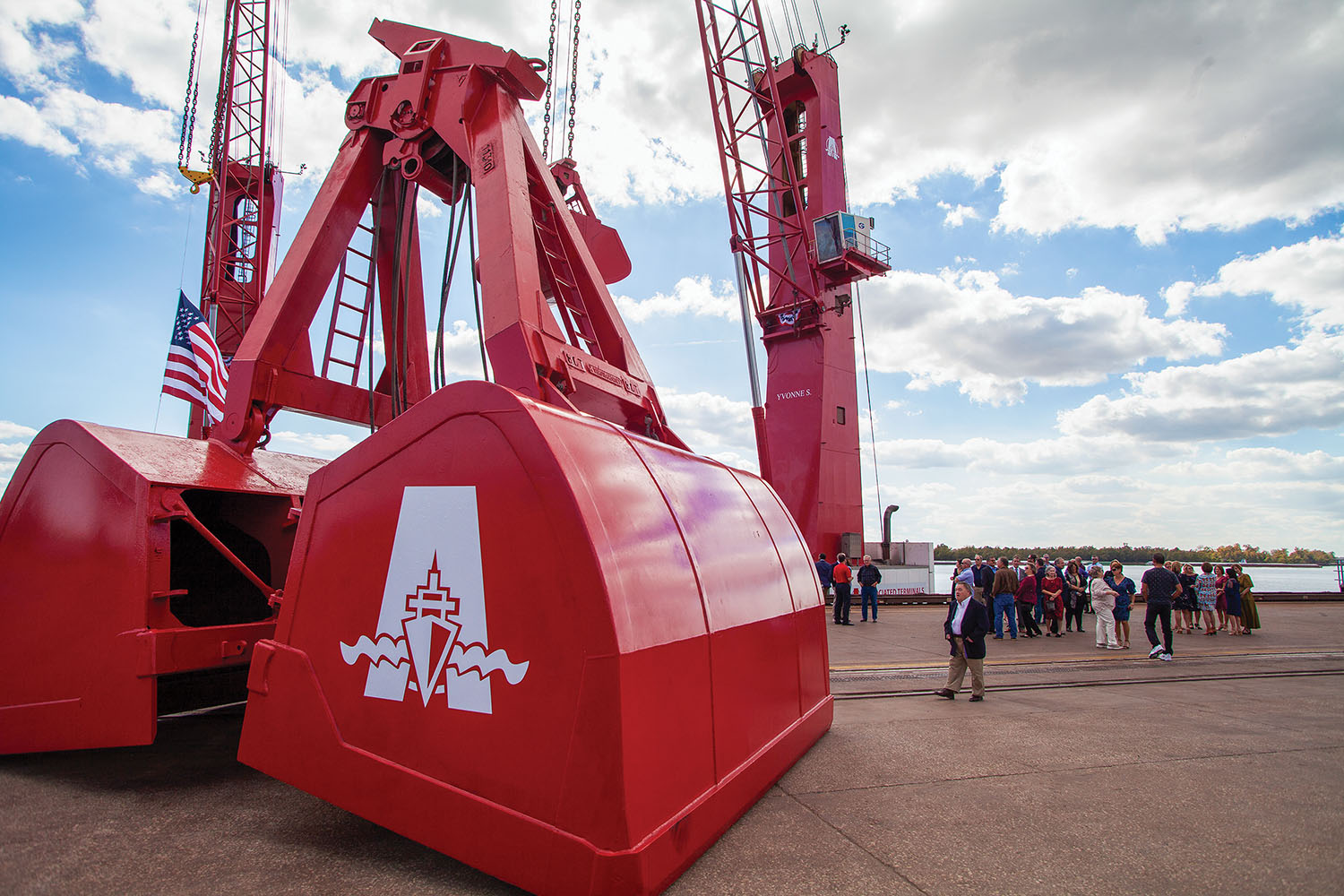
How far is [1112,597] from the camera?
12672mm

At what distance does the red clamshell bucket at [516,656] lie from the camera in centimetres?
282

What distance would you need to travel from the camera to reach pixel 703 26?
2155 centimetres

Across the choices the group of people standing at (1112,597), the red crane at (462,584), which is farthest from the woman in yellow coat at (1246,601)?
the red crane at (462,584)

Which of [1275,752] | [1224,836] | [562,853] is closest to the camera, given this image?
[562,853]

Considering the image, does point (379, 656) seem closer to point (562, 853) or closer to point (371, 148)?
point (562, 853)

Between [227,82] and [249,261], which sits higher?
[227,82]

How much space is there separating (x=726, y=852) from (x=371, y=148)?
591 cm

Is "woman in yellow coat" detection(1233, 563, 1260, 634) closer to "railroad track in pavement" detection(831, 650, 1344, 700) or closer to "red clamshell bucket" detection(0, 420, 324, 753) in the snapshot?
"railroad track in pavement" detection(831, 650, 1344, 700)

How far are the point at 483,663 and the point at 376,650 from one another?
0.64 m

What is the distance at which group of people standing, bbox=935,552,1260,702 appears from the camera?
1134 cm

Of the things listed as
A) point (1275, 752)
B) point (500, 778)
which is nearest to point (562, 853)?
point (500, 778)

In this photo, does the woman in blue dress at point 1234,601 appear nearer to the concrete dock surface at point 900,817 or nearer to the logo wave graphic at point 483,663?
the concrete dock surface at point 900,817

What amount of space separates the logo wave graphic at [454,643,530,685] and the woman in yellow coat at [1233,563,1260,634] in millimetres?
17900

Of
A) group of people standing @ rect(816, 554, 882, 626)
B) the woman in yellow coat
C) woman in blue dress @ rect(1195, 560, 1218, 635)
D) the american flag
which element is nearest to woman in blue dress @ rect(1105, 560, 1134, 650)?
woman in blue dress @ rect(1195, 560, 1218, 635)
